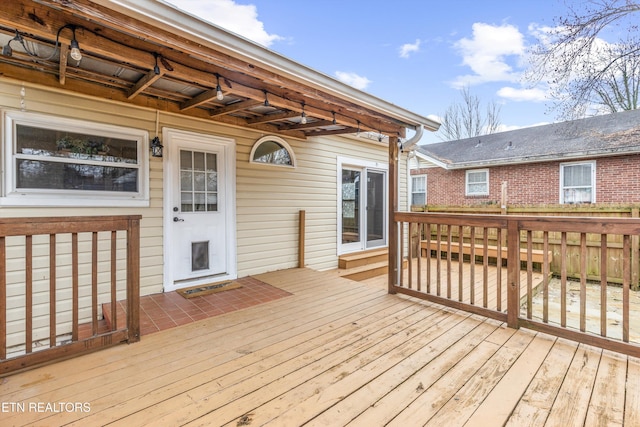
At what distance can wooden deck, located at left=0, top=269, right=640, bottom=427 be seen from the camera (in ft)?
5.22

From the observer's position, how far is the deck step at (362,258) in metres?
5.54

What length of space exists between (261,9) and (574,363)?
7.99 m

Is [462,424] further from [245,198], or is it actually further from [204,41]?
[245,198]

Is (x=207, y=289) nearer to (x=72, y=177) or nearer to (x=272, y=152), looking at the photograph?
(x=72, y=177)

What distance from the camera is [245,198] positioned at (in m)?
4.43

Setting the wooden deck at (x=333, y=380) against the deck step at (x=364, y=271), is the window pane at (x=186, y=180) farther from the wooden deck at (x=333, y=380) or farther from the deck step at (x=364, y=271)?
the deck step at (x=364, y=271)

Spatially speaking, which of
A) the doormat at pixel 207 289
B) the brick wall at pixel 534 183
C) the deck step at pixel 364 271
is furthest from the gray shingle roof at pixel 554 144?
the doormat at pixel 207 289

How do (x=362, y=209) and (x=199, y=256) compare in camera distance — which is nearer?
(x=199, y=256)

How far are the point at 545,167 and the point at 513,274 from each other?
30.5 ft

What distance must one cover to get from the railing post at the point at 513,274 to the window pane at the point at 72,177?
3965 millimetres

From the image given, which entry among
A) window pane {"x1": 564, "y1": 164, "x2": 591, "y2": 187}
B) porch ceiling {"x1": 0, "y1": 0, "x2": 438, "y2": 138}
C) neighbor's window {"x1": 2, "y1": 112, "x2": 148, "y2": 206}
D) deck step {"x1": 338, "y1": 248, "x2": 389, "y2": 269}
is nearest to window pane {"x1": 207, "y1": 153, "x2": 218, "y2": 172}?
porch ceiling {"x1": 0, "y1": 0, "x2": 438, "y2": 138}

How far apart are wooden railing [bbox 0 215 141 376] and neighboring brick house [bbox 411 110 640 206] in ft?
26.5

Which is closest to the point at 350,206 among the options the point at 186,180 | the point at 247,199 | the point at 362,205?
the point at 362,205

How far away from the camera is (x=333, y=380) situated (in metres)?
1.92
